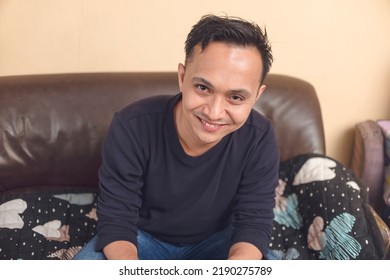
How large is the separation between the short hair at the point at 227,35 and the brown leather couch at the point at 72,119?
57 cm

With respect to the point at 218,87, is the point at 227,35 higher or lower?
higher

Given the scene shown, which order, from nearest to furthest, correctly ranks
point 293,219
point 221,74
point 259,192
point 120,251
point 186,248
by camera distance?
A: point 221,74 < point 120,251 < point 259,192 < point 186,248 < point 293,219

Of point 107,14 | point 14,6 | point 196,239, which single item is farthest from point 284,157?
point 14,6

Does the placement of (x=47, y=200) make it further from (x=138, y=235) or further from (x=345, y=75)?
(x=345, y=75)

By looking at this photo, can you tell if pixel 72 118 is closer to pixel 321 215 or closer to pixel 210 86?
pixel 210 86

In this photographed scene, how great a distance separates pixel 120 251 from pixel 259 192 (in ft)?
1.45

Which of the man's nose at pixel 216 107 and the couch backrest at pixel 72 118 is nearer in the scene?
the man's nose at pixel 216 107

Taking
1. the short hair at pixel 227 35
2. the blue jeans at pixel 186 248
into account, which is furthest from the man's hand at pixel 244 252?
the short hair at pixel 227 35

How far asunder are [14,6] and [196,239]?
1203mm

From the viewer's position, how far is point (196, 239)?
1.46 meters

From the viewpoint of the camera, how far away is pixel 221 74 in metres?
1.10

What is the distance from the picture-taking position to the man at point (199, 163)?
44.3 inches

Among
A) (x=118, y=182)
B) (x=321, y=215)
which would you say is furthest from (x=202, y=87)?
(x=321, y=215)

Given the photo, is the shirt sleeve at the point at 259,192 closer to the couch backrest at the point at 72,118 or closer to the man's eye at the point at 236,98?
the man's eye at the point at 236,98
